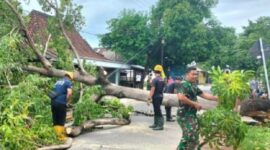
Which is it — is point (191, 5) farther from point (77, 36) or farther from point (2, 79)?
point (2, 79)

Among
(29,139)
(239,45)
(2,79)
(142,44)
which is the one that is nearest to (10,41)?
(2,79)

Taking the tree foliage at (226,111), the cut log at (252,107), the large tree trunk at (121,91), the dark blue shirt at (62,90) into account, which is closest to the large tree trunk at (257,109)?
the cut log at (252,107)

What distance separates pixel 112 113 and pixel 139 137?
80.9 inches

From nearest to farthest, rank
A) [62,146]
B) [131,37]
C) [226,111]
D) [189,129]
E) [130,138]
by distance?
[189,129]
[226,111]
[62,146]
[130,138]
[131,37]

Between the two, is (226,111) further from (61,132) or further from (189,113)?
(61,132)

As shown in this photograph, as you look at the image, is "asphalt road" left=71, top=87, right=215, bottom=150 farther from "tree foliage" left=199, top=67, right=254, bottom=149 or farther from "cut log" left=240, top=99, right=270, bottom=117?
"cut log" left=240, top=99, right=270, bottom=117

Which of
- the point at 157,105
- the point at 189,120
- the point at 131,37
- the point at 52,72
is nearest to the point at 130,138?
the point at 157,105

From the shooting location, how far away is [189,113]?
5.89m

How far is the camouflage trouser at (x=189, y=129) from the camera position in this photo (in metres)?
5.85

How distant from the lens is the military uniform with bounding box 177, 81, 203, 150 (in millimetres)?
5852

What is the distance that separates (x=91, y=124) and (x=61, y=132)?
4.59ft

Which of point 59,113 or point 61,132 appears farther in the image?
point 59,113

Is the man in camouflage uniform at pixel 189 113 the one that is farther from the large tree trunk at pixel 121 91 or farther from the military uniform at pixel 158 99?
the military uniform at pixel 158 99

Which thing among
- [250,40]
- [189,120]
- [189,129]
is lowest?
[189,129]
